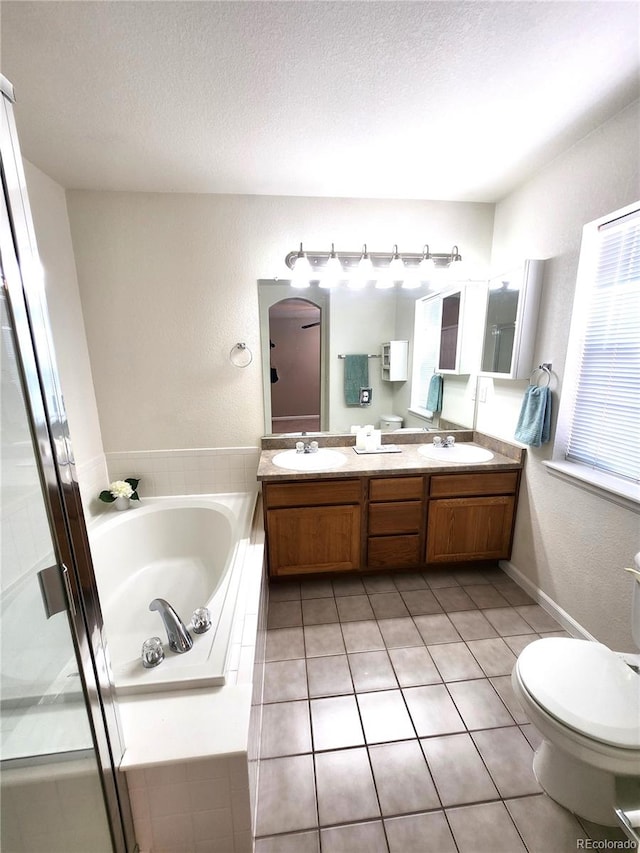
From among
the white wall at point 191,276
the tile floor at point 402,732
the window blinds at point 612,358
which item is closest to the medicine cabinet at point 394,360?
the white wall at point 191,276

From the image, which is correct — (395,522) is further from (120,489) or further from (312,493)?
(120,489)

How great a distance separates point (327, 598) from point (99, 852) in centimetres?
134

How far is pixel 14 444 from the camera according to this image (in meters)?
0.79

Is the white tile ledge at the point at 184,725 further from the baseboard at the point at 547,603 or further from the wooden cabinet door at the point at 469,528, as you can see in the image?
the baseboard at the point at 547,603

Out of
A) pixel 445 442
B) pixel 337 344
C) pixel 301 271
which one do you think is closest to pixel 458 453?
pixel 445 442

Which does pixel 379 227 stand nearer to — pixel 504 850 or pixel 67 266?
pixel 67 266

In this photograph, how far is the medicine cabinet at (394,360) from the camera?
2350 mm

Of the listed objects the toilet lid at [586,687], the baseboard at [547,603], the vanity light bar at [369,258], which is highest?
the vanity light bar at [369,258]

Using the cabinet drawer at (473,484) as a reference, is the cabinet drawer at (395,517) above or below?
below

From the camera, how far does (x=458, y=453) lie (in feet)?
7.36

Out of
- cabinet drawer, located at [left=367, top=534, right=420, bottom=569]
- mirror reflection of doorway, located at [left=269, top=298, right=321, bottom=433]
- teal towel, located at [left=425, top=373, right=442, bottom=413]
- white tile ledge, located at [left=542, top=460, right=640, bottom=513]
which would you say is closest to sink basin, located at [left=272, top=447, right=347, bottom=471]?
mirror reflection of doorway, located at [left=269, top=298, right=321, bottom=433]

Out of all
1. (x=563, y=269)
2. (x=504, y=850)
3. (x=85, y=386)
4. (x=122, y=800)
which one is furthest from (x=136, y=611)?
(x=563, y=269)

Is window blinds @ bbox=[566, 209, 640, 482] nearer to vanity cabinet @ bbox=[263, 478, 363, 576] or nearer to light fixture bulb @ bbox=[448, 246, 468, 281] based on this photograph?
light fixture bulb @ bbox=[448, 246, 468, 281]

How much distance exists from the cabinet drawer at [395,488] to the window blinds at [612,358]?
86 cm
